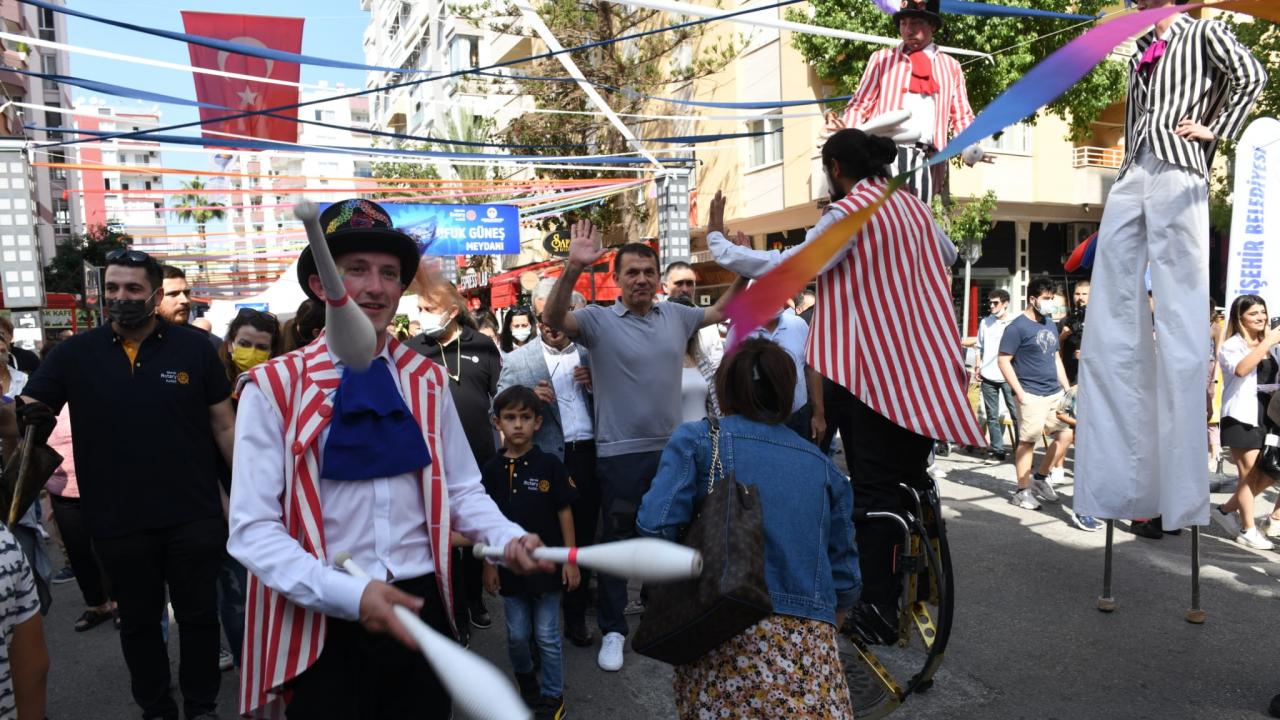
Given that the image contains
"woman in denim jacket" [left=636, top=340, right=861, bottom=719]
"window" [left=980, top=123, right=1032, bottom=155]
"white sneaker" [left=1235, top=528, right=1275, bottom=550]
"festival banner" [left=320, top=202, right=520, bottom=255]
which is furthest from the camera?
"window" [left=980, top=123, right=1032, bottom=155]

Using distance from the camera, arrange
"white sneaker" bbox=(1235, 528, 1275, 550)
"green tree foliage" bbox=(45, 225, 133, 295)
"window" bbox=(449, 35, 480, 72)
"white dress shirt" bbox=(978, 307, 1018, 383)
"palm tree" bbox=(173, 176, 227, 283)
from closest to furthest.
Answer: "white sneaker" bbox=(1235, 528, 1275, 550), "palm tree" bbox=(173, 176, 227, 283), "white dress shirt" bbox=(978, 307, 1018, 383), "green tree foliage" bbox=(45, 225, 133, 295), "window" bbox=(449, 35, 480, 72)

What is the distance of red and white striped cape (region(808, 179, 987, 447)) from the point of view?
12.1 feet

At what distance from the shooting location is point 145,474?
165 inches

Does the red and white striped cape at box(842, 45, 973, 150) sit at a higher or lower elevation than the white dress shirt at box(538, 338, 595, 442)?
higher

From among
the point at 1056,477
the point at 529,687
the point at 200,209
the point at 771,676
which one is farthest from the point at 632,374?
the point at 200,209

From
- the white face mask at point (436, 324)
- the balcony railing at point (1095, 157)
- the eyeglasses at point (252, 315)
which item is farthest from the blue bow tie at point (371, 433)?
the balcony railing at point (1095, 157)

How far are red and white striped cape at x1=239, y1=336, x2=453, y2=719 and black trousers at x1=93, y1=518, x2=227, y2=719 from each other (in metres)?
2.41

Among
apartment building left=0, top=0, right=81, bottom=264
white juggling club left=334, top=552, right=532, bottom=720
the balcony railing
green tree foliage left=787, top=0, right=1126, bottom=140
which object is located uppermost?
apartment building left=0, top=0, right=81, bottom=264

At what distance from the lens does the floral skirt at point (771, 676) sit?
2680mm

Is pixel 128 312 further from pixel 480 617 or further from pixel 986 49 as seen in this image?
pixel 986 49

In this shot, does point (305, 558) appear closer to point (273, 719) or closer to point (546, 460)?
point (273, 719)

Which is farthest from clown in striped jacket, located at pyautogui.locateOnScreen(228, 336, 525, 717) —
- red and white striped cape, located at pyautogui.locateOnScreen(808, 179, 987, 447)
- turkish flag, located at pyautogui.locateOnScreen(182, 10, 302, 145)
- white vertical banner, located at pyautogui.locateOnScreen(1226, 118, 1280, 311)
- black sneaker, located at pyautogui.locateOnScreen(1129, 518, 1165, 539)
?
Answer: white vertical banner, located at pyautogui.locateOnScreen(1226, 118, 1280, 311)

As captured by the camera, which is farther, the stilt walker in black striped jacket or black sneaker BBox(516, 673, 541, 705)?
black sneaker BBox(516, 673, 541, 705)

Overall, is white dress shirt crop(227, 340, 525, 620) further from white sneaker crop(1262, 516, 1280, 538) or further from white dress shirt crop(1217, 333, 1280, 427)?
white dress shirt crop(1217, 333, 1280, 427)
